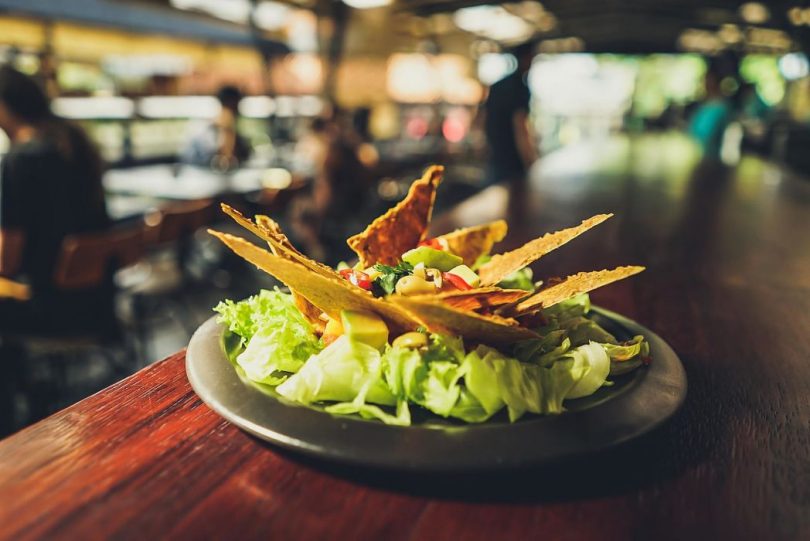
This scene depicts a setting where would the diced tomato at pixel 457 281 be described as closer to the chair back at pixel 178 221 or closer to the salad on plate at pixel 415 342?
the salad on plate at pixel 415 342

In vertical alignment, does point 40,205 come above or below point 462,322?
below

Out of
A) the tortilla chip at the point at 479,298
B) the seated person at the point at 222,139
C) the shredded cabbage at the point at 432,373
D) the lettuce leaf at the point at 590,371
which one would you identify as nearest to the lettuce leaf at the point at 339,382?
the shredded cabbage at the point at 432,373

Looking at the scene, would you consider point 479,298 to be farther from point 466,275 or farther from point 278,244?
point 278,244

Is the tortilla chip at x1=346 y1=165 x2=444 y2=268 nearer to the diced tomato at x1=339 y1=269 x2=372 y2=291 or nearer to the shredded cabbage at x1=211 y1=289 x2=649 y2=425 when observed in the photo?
the diced tomato at x1=339 y1=269 x2=372 y2=291

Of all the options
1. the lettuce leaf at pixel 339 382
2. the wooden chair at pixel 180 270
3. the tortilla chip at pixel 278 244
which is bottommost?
the wooden chair at pixel 180 270

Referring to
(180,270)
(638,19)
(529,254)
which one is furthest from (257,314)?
(638,19)

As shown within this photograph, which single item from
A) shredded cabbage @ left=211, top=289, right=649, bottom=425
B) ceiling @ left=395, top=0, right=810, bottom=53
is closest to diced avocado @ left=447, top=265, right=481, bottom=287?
shredded cabbage @ left=211, top=289, right=649, bottom=425
